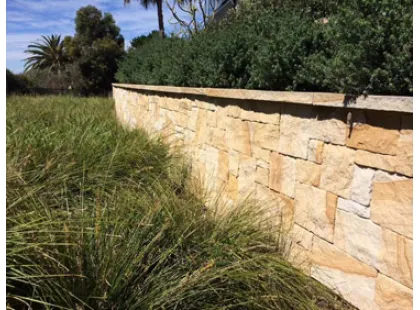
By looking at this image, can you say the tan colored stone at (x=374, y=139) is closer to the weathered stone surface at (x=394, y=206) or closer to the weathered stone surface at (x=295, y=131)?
the weathered stone surface at (x=394, y=206)

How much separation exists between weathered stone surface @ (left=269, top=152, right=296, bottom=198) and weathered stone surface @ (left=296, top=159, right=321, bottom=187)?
6 cm

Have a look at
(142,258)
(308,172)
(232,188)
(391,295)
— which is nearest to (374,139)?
(308,172)

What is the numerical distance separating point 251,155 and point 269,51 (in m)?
0.97

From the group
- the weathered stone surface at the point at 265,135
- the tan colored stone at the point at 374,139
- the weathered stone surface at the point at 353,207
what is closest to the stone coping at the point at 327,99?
the tan colored stone at the point at 374,139

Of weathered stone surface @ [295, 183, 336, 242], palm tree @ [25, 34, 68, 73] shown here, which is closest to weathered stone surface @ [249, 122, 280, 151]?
weathered stone surface @ [295, 183, 336, 242]

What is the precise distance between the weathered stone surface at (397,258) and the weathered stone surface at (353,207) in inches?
6.1

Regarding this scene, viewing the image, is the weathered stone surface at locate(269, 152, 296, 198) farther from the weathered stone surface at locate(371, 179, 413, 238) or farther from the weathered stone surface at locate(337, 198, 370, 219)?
the weathered stone surface at locate(371, 179, 413, 238)

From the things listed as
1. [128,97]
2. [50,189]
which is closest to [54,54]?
[128,97]

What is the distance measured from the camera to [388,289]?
2.01 metres

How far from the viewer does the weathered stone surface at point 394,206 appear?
1865mm

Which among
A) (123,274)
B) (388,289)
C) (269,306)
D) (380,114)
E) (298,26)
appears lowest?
(269,306)

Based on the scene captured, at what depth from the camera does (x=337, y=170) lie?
2.33 m

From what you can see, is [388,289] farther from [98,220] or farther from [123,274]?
[98,220]

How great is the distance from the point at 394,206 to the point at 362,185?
0.79 feet
